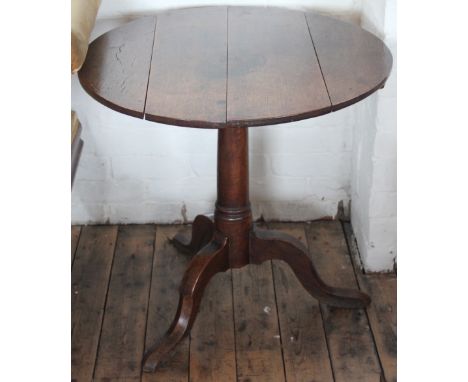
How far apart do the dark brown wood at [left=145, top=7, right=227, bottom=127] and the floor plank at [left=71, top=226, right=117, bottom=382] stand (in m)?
0.74

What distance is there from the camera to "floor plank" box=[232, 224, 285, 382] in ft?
6.38

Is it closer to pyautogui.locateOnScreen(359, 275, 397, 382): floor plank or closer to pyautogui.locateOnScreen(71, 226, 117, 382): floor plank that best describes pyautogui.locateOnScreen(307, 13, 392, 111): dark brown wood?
pyautogui.locateOnScreen(359, 275, 397, 382): floor plank

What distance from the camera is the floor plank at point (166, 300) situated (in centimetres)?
195

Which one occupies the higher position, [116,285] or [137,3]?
[137,3]

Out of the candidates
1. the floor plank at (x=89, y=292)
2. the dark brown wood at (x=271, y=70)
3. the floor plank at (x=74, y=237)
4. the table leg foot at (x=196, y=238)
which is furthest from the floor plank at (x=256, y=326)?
the dark brown wood at (x=271, y=70)

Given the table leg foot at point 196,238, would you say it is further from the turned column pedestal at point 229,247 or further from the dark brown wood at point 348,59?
the dark brown wood at point 348,59

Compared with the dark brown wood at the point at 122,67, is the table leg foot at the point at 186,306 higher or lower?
lower

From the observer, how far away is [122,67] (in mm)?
1771

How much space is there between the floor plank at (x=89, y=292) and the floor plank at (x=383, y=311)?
0.72 meters

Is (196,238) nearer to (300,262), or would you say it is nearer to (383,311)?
(300,262)
